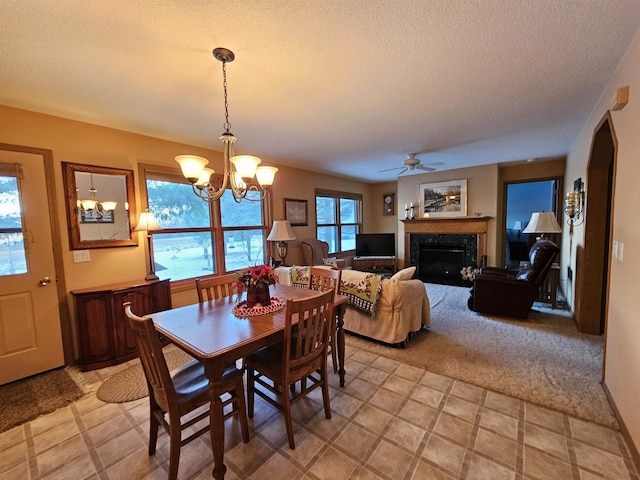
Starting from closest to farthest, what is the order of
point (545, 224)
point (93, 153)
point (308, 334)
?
point (308, 334) → point (93, 153) → point (545, 224)

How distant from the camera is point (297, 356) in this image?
1.74 m

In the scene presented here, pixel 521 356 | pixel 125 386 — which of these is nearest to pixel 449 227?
pixel 521 356

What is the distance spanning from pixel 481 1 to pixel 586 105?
2.20 meters

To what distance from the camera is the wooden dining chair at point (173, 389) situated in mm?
1351

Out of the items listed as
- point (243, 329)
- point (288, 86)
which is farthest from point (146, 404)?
point (288, 86)

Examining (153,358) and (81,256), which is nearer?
(153,358)

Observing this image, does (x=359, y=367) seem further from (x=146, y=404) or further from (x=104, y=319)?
(x=104, y=319)

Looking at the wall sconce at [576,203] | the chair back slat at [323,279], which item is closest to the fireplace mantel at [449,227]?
the wall sconce at [576,203]

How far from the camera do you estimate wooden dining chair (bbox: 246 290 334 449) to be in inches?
64.8

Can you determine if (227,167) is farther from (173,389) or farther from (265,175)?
(173,389)

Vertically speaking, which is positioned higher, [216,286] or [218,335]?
[216,286]

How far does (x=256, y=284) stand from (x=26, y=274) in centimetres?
229

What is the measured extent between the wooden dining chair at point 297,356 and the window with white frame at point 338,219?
4119 millimetres

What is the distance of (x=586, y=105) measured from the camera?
8.64 ft
